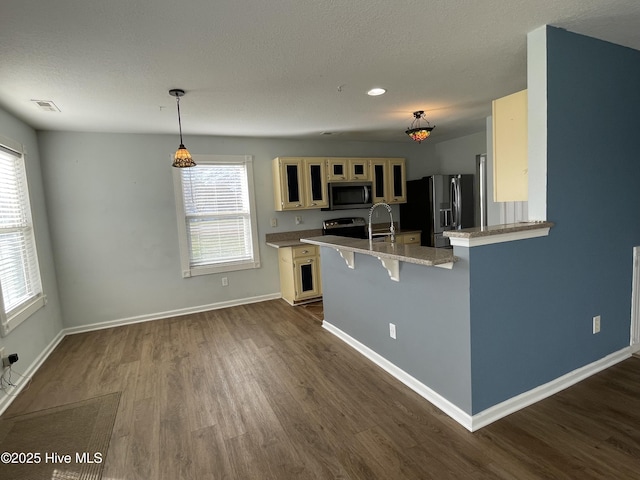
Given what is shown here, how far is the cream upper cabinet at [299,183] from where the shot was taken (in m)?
A: 4.81

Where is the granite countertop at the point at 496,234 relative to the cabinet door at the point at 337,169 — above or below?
below

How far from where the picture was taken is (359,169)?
17.2 ft

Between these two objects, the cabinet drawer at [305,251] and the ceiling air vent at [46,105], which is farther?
the cabinet drawer at [305,251]

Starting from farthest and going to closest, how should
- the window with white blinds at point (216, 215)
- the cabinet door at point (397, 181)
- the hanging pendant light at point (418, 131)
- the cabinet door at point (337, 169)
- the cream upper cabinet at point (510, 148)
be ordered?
the cabinet door at point (397, 181)
the cabinet door at point (337, 169)
the window with white blinds at point (216, 215)
the hanging pendant light at point (418, 131)
the cream upper cabinet at point (510, 148)

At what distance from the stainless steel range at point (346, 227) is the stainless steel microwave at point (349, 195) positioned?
10.0 inches

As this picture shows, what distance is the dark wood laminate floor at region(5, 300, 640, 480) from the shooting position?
178cm

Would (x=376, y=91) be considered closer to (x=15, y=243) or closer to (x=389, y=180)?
(x=389, y=180)

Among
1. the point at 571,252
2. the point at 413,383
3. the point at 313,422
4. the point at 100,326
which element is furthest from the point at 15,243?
the point at 571,252

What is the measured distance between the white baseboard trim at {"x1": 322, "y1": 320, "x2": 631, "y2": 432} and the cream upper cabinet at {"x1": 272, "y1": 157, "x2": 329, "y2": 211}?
255 cm

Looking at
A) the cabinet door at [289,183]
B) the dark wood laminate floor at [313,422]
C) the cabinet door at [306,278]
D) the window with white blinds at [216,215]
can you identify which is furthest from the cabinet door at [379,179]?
the dark wood laminate floor at [313,422]

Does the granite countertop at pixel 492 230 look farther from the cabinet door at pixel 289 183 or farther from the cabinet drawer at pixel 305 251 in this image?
the cabinet door at pixel 289 183

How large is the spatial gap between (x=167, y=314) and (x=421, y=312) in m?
3.57

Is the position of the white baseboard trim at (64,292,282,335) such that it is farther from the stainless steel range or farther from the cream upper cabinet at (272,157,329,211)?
the cream upper cabinet at (272,157,329,211)

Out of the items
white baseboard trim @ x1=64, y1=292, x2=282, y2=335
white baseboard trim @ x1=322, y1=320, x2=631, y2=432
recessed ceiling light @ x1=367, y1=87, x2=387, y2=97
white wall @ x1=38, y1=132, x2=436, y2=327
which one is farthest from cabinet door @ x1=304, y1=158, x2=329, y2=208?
white baseboard trim @ x1=322, y1=320, x2=631, y2=432
